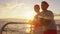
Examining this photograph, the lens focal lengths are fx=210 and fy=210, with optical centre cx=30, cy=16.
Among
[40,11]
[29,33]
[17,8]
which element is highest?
[17,8]

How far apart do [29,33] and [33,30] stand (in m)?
0.33

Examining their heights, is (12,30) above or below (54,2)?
below

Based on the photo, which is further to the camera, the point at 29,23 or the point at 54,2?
the point at 54,2

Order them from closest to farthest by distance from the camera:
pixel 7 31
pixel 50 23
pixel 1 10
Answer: pixel 50 23
pixel 7 31
pixel 1 10

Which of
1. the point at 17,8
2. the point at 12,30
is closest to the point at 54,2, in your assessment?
the point at 17,8

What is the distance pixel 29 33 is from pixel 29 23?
9.6 inches

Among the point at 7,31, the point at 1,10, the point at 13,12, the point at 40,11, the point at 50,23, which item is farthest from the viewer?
the point at 1,10

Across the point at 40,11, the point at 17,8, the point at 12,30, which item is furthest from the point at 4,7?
the point at 40,11

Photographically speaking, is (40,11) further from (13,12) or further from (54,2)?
(13,12)

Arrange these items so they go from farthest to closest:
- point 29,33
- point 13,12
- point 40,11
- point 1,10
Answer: point 1,10
point 13,12
point 29,33
point 40,11

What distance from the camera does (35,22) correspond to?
4086 mm

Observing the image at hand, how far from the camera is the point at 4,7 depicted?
9.66 m

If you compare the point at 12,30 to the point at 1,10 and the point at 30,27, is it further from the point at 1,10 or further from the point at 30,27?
the point at 1,10

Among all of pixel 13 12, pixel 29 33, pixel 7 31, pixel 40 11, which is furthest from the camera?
pixel 13 12
